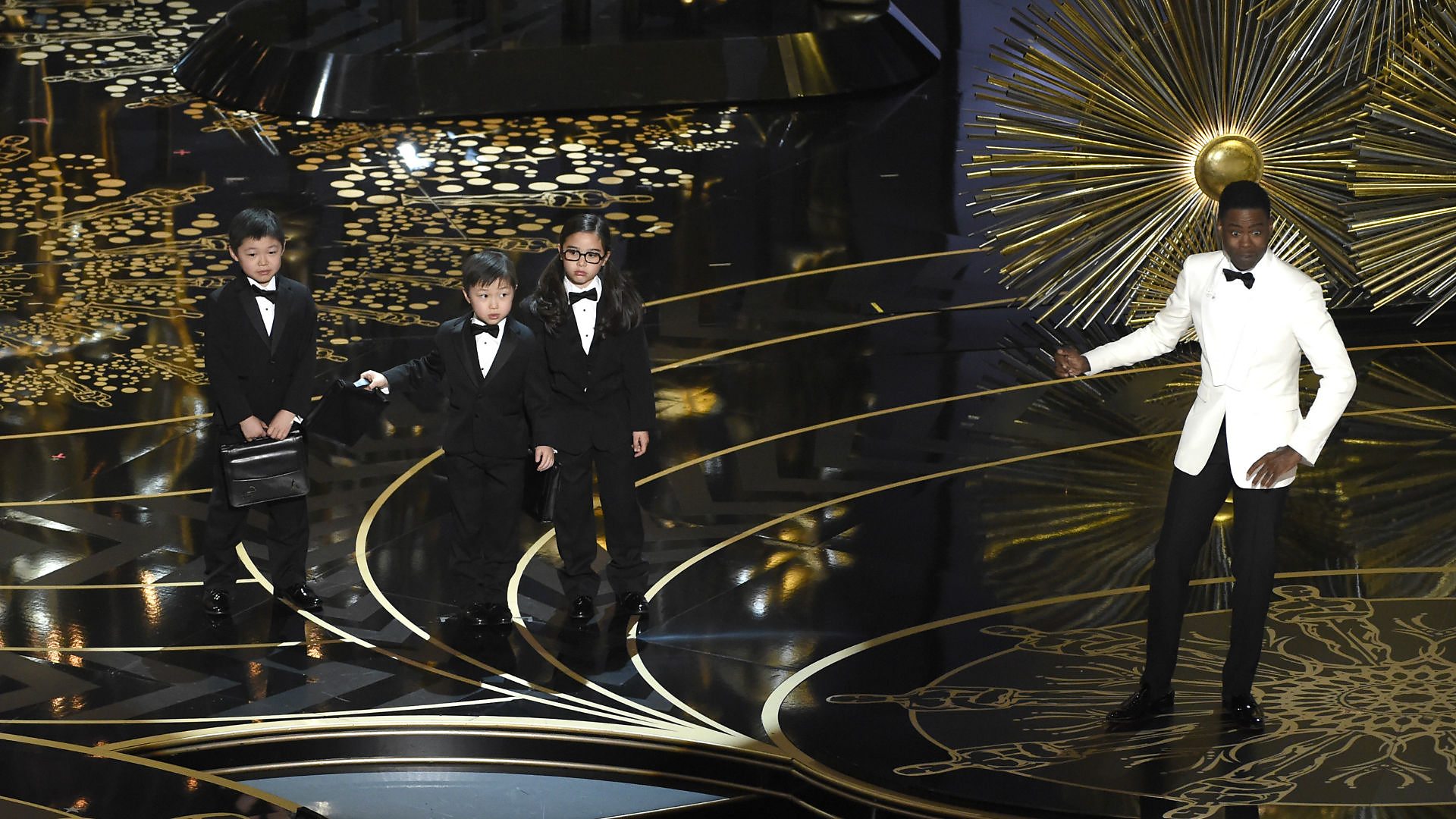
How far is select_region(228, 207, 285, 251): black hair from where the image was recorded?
5043 mm

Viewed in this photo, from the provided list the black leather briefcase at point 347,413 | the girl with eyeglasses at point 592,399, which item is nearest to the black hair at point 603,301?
the girl with eyeglasses at point 592,399

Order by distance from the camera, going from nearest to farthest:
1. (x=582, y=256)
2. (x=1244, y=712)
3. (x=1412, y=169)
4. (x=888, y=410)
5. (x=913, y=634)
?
(x=1244, y=712), (x=582, y=256), (x=913, y=634), (x=1412, y=169), (x=888, y=410)

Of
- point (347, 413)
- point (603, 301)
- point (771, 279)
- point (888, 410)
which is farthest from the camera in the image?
point (771, 279)

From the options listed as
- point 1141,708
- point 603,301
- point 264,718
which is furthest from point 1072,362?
point 264,718

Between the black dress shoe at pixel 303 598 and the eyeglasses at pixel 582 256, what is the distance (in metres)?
1.29

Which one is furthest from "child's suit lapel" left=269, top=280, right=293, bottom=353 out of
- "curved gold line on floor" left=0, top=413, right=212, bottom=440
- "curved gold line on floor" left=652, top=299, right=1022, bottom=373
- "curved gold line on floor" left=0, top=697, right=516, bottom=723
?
"curved gold line on floor" left=652, top=299, right=1022, bottom=373

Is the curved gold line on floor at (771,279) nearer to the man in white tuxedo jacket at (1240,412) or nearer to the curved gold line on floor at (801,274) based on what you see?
the curved gold line on floor at (801,274)

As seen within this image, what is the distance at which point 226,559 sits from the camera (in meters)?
5.28

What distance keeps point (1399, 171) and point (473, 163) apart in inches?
208

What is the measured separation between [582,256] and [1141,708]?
192cm

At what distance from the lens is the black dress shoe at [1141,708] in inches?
174

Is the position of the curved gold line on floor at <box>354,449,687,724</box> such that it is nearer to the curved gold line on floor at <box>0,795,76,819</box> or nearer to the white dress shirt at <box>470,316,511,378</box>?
the white dress shirt at <box>470,316,511,378</box>

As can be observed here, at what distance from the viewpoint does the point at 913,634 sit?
5.21 meters

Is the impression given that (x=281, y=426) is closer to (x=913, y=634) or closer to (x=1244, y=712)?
(x=913, y=634)
